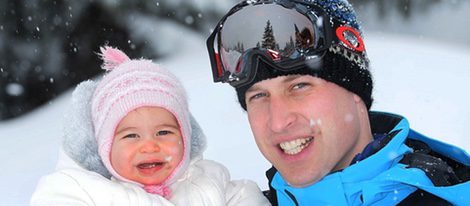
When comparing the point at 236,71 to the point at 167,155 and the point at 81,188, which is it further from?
the point at 81,188

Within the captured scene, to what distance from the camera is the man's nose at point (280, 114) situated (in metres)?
2.39

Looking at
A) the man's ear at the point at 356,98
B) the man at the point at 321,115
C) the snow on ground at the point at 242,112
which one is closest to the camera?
the man at the point at 321,115

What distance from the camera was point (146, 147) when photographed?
9.13 feet

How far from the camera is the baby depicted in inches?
106

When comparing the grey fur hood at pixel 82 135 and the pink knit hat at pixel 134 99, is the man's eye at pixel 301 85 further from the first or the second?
the grey fur hood at pixel 82 135

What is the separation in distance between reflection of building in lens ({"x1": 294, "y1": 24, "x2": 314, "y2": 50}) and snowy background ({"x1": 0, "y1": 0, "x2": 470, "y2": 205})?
2677 mm

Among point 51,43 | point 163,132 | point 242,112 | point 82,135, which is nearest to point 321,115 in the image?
point 163,132

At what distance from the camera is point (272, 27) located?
261 centimetres

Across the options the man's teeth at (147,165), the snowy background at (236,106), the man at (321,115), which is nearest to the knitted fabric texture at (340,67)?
the man at (321,115)

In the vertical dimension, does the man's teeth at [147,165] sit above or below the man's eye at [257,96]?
below

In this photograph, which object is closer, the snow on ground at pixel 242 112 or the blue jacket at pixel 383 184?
the blue jacket at pixel 383 184

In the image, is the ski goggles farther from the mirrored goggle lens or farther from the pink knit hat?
the pink knit hat

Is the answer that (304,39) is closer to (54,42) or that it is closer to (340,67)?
(340,67)

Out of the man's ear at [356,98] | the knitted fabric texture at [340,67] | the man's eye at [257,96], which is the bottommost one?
the man's ear at [356,98]
